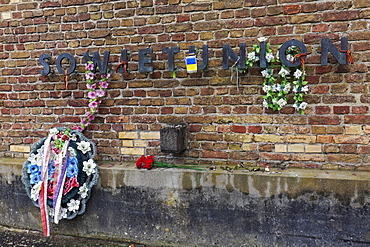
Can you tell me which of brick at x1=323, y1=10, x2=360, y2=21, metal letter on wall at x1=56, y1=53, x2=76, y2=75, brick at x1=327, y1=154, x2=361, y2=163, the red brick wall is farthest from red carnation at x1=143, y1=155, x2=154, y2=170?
brick at x1=323, y1=10, x2=360, y2=21

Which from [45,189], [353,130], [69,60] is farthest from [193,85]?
[45,189]

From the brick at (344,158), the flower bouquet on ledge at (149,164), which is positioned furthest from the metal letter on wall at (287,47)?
the flower bouquet on ledge at (149,164)

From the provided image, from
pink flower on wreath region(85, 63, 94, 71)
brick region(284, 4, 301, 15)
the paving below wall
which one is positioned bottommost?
the paving below wall

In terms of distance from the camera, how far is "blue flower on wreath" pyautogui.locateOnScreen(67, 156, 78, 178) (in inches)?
131

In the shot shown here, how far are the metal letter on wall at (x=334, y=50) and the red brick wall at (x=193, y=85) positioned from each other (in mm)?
124

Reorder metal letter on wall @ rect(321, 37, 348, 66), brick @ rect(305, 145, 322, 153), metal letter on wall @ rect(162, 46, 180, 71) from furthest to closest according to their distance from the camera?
metal letter on wall @ rect(162, 46, 180, 71), brick @ rect(305, 145, 322, 153), metal letter on wall @ rect(321, 37, 348, 66)

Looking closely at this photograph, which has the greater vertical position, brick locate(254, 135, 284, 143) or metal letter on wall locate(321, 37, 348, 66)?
metal letter on wall locate(321, 37, 348, 66)

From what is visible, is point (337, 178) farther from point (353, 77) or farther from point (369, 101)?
point (353, 77)

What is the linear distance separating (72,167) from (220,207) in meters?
1.64

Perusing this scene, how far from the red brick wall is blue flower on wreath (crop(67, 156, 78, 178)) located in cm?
33

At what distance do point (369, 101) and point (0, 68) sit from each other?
403 cm

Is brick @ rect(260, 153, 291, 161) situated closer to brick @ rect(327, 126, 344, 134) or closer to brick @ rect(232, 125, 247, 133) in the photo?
brick @ rect(232, 125, 247, 133)

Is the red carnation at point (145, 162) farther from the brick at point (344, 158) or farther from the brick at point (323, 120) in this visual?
the brick at point (344, 158)

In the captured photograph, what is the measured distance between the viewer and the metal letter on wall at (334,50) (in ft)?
8.78
